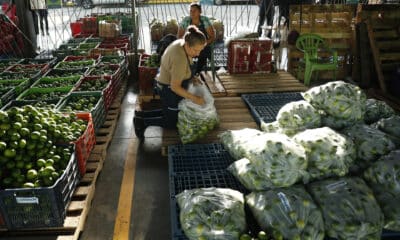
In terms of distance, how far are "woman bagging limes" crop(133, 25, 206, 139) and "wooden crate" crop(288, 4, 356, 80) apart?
3.84 metres

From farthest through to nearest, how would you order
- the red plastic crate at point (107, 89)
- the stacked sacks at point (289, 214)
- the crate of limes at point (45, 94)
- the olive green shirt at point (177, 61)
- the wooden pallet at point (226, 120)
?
the red plastic crate at point (107, 89) → the crate of limes at point (45, 94) → the wooden pallet at point (226, 120) → the olive green shirt at point (177, 61) → the stacked sacks at point (289, 214)

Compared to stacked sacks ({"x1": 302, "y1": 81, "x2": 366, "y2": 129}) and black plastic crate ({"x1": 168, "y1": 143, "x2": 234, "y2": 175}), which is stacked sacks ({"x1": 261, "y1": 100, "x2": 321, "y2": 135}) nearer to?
stacked sacks ({"x1": 302, "y1": 81, "x2": 366, "y2": 129})

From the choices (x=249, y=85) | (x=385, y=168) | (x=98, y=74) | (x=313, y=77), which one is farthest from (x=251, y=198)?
(x=313, y=77)

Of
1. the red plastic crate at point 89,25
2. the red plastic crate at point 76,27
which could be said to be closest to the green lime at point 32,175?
the red plastic crate at point 89,25

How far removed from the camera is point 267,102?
5.35m

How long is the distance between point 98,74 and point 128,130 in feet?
4.89

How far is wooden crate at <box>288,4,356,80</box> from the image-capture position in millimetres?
7633

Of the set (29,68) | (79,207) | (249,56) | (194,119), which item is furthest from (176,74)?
(29,68)

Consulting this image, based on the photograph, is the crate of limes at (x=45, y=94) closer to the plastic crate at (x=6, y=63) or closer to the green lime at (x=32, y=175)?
the plastic crate at (x=6, y=63)

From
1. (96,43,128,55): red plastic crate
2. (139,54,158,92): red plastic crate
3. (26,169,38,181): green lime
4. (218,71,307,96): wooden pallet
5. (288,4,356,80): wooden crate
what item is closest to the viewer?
(26,169,38,181): green lime

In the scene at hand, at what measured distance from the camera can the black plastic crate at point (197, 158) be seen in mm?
3604

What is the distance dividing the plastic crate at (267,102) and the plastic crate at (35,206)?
2.63 metres

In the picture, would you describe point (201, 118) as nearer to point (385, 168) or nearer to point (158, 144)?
point (158, 144)

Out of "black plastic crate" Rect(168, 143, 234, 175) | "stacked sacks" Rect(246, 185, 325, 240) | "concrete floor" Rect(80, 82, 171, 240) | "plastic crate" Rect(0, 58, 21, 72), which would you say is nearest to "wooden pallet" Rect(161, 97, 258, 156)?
"black plastic crate" Rect(168, 143, 234, 175)
